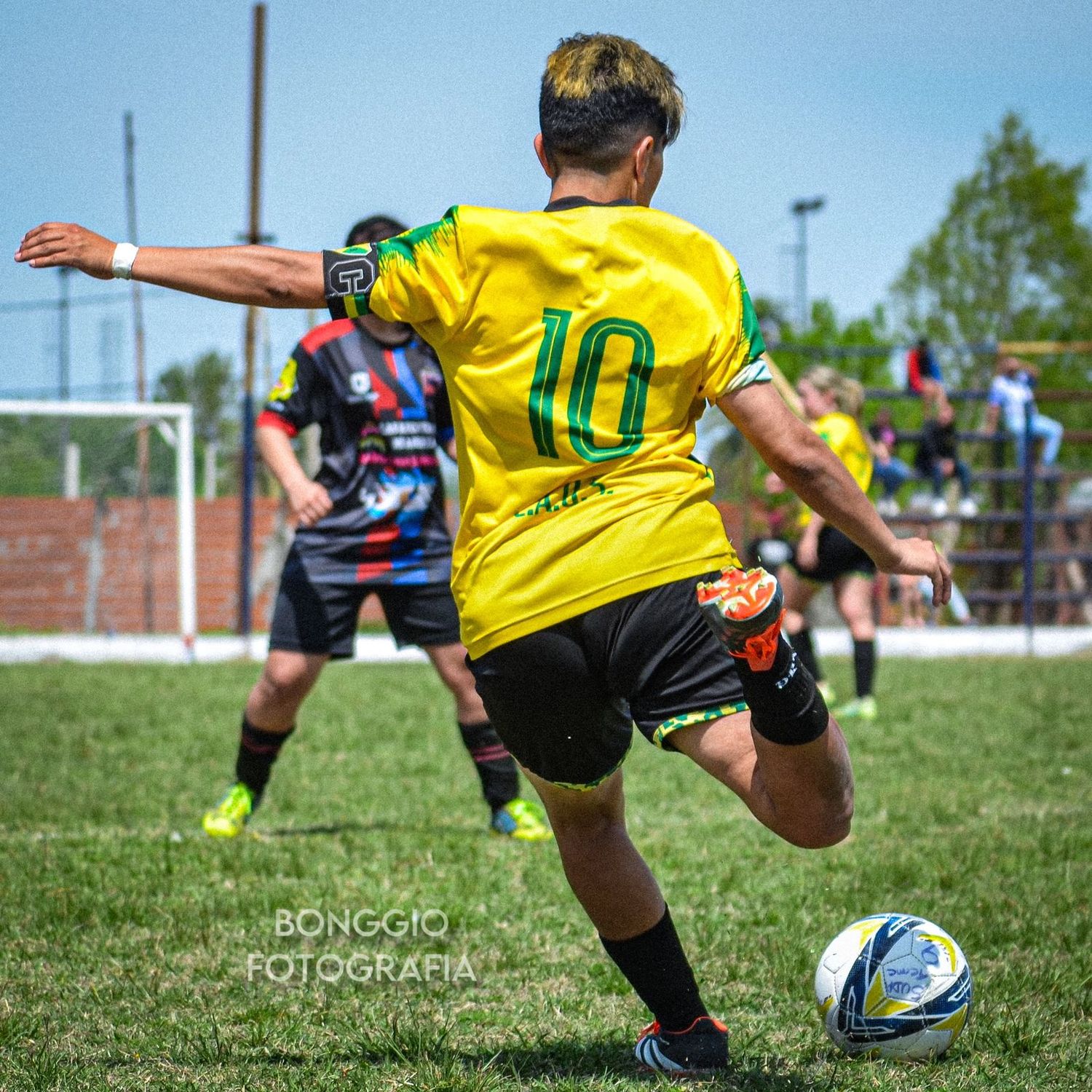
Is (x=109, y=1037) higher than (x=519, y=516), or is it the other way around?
(x=519, y=516)

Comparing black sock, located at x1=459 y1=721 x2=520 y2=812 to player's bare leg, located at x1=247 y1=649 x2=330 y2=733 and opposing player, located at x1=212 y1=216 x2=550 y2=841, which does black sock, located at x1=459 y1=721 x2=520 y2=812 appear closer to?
opposing player, located at x1=212 y1=216 x2=550 y2=841

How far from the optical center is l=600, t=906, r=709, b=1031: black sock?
9.09 feet

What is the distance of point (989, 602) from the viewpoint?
679 inches

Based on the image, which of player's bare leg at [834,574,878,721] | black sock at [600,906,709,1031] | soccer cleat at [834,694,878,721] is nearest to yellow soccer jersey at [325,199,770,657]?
black sock at [600,906,709,1031]

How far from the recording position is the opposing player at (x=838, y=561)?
8.42 meters

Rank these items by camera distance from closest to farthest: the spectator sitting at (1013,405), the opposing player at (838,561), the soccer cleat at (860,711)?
the opposing player at (838,561) < the soccer cleat at (860,711) < the spectator sitting at (1013,405)

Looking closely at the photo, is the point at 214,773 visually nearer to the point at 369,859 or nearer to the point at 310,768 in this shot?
the point at 310,768

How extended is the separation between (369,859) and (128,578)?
1160cm

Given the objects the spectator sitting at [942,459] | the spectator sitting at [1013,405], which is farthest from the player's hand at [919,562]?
the spectator sitting at [1013,405]

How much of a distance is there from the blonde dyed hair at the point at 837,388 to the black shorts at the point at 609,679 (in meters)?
6.43

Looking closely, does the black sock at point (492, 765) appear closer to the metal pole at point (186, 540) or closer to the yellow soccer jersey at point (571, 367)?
the yellow soccer jersey at point (571, 367)

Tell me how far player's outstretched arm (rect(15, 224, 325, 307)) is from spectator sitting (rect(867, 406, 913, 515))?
44.2 ft

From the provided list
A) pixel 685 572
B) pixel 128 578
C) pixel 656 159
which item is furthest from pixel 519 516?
pixel 128 578

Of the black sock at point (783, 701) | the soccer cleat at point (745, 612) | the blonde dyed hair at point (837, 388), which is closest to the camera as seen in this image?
the soccer cleat at point (745, 612)
